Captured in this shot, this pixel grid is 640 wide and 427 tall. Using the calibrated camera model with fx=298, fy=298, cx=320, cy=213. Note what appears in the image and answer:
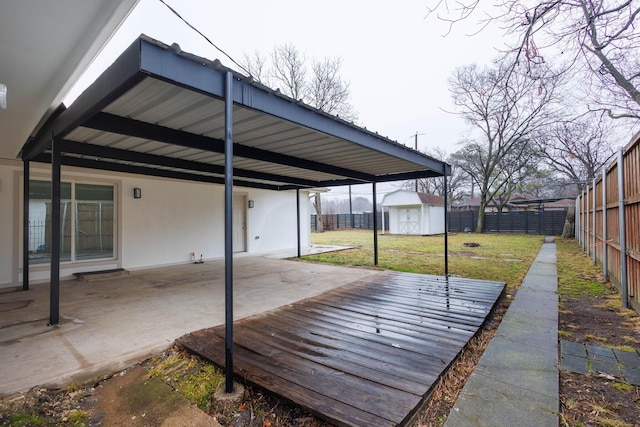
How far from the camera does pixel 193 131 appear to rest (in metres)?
3.87

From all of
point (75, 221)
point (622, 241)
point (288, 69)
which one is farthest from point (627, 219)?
point (288, 69)

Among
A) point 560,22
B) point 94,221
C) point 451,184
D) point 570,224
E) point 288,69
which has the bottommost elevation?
point 570,224

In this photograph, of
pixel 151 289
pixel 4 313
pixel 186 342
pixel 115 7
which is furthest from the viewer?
pixel 151 289

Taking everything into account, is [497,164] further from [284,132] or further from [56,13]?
[56,13]

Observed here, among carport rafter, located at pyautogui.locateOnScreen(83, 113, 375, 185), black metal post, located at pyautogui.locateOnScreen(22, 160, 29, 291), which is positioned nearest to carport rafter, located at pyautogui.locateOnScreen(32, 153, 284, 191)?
black metal post, located at pyautogui.locateOnScreen(22, 160, 29, 291)

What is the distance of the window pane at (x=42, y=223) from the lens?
18.3ft

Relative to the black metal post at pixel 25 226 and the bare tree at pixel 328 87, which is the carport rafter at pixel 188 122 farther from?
the bare tree at pixel 328 87

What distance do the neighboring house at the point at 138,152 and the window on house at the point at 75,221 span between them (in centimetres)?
2

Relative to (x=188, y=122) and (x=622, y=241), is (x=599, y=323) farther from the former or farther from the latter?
(x=188, y=122)

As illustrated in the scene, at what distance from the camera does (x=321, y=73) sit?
18.0m

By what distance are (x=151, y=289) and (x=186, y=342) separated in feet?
8.92

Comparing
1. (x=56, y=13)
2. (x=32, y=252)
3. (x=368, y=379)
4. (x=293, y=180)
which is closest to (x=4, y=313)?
(x=32, y=252)

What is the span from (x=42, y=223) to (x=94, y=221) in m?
0.82

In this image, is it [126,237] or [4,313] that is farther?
[126,237]
